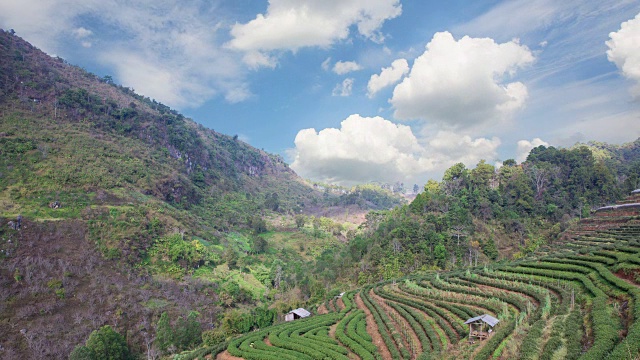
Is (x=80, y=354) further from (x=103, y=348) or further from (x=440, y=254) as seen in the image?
(x=440, y=254)

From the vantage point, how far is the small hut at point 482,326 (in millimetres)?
21953

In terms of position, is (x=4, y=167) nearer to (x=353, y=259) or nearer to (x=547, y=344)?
(x=353, y=259)

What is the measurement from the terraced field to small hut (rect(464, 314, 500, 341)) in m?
0.60

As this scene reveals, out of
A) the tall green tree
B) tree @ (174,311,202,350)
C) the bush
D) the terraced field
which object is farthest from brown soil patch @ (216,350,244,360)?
the tall green tree

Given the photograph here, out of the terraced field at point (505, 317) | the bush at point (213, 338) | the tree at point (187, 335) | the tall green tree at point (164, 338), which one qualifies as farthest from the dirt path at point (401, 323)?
the tall green tree at point (164, 338)

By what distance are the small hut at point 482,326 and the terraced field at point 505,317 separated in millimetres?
601

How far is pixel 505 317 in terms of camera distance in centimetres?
2381

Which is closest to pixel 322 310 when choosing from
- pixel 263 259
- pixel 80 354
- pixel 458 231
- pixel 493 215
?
pixel 80 354

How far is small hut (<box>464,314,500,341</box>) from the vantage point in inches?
864

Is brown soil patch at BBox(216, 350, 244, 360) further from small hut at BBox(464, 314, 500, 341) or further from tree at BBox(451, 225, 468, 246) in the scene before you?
tree at BBox(451, 225, 468, 246)

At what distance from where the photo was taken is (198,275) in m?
63.3

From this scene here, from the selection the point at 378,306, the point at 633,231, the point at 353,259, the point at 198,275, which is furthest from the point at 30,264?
the point at 633,231

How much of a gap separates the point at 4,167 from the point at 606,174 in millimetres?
119233

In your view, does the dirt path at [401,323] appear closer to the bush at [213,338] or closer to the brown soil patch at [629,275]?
the brown soil patch at [629,275]
